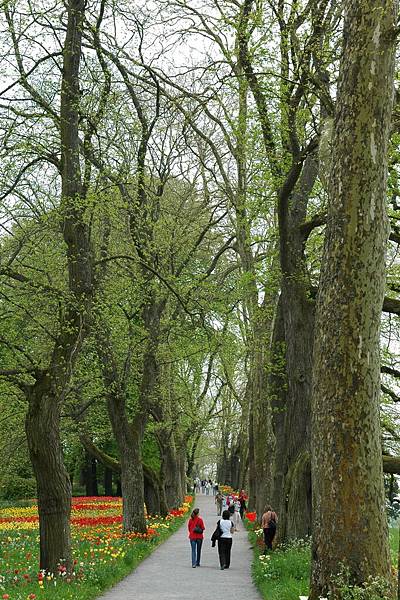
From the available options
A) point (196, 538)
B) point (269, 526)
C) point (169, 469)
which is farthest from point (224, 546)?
point (169, 469)

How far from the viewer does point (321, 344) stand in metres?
8.02

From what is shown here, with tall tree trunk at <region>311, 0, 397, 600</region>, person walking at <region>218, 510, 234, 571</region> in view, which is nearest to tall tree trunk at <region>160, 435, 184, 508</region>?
person walking at <region>218, 510, 234, 571</region>

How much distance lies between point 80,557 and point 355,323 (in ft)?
33.0

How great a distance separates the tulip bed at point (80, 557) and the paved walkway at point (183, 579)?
0.99ft

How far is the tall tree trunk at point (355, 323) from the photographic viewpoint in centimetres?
754

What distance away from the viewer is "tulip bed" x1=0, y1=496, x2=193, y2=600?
1134cm

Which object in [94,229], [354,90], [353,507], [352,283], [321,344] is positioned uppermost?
[94,229]

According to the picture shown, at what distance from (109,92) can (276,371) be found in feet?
25.2

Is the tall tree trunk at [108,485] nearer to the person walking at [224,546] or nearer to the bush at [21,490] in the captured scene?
the bush at [21,490]

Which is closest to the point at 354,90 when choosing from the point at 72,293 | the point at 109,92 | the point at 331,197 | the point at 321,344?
the point at 331,197

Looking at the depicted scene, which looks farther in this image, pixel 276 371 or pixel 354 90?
pixel 276 371

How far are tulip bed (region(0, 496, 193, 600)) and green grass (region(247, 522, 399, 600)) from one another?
2.66 meters

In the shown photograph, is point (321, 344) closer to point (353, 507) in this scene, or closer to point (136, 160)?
point (353, 507)

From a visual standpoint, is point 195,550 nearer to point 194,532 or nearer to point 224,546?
point 194,532
